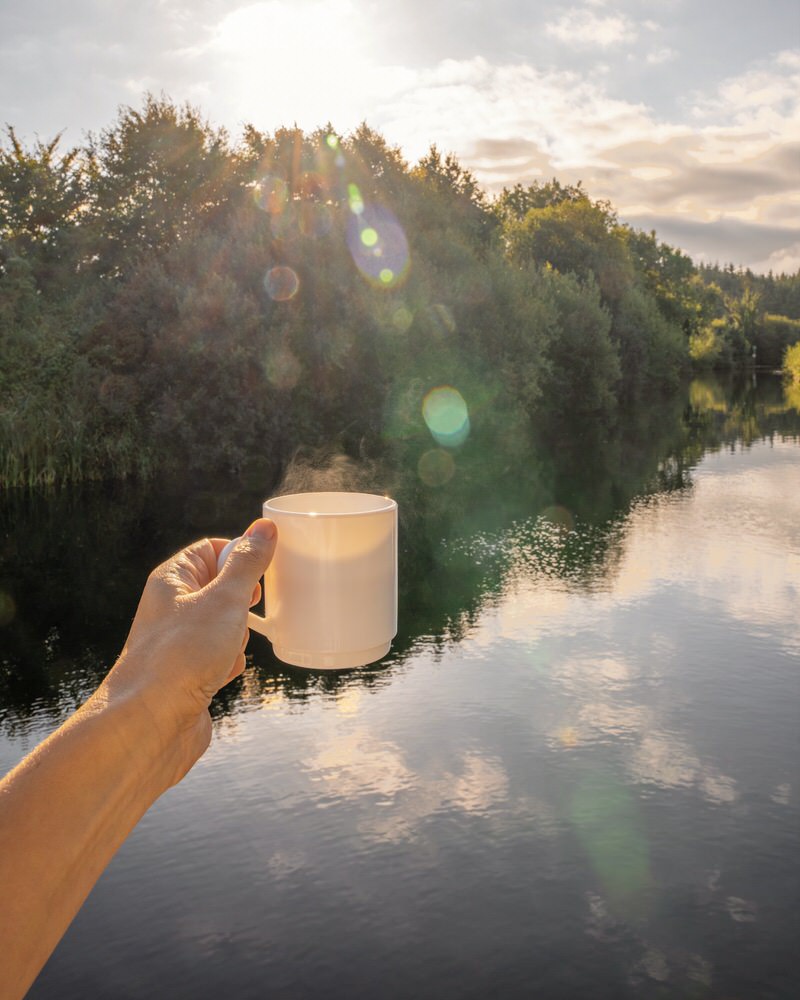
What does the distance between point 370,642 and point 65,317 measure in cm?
2763

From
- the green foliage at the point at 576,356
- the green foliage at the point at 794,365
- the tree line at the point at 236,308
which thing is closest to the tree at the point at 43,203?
the tree line at the point at 236,308

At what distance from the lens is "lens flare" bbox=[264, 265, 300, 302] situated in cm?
2662

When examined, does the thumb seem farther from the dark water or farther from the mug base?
the dark water

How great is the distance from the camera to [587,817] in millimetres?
8148

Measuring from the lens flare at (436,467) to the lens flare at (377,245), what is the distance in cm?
517

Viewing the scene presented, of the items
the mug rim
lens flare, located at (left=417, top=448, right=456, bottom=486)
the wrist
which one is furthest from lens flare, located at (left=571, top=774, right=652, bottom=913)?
lens flare, located at (left=417, top=448, right=456, bottom=486)

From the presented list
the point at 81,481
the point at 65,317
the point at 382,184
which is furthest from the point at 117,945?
the point at 382,184

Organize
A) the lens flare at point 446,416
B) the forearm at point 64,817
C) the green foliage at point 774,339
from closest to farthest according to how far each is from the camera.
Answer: the forearm at point 64,817
the lens flare at point 446,416
the green foliage at point 774,339

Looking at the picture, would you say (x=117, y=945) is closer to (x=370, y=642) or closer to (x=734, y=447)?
(x=370, y=642)

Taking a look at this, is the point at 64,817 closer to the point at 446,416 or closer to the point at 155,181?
the point at 446,416

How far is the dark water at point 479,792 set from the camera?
6.40 meters

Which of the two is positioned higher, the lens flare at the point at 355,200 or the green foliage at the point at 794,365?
the lens flare at the point at 355,200

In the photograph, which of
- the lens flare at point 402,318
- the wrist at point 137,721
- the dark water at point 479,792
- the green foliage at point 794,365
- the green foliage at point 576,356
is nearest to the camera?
the wrist at point 137,721

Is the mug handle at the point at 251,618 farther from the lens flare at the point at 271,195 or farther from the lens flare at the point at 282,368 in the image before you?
the lens flare at the point at 271,195
